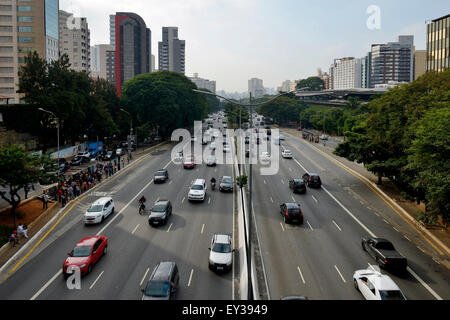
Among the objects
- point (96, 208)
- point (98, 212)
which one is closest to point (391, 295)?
point (98, 212)

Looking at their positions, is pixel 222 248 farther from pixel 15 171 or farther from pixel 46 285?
pixel 15 171

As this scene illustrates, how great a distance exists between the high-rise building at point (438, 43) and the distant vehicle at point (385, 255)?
56.5 meters

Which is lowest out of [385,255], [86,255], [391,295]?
[391,295]

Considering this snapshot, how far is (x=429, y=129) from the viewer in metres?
25.4

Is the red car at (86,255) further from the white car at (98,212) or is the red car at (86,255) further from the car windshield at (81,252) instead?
the white car at (98,212)

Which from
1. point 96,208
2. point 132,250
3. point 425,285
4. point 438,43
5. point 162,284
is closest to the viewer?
point 162,284

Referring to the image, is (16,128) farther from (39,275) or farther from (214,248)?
(214,248)

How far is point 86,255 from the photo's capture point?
821 inches

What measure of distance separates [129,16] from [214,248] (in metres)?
157

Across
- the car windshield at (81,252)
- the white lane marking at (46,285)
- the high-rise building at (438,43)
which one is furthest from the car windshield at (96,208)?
the high-rise building at (438,43)

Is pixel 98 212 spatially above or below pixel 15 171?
below

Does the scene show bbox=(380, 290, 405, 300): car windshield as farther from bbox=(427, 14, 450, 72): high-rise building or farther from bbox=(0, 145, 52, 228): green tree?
bbox=(427, 14, 450, 72): high-rise building

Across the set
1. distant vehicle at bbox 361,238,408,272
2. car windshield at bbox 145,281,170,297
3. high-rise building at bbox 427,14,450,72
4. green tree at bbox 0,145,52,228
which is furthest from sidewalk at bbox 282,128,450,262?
green tree at bbox 0,145,52,228

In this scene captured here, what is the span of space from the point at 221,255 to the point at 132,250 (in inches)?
254
